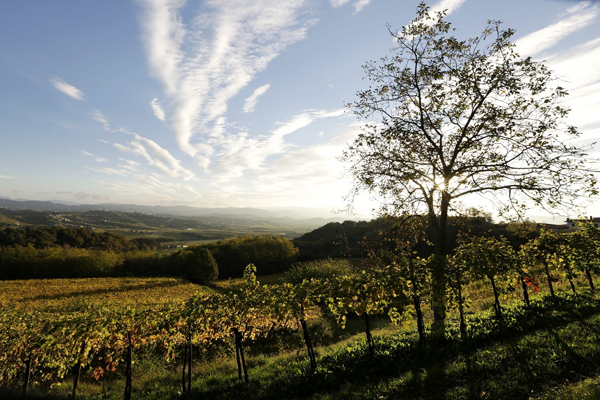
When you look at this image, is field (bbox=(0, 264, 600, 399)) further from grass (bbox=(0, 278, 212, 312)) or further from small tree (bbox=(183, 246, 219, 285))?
small tree (bbox=(183, 246, 219, 285))

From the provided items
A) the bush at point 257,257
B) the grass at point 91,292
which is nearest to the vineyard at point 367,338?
the grass at point 91,292

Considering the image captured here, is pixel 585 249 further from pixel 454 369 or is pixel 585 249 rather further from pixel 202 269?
pixel 202 269

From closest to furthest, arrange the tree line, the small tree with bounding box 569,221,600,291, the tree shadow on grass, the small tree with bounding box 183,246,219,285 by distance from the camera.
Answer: the tree shadow on grass
the small tree with bounding box 569,221,600,291
the tree line
the small tree with bounding box 183,246,219,285

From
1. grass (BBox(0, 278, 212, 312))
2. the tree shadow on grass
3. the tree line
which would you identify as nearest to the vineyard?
the tree shadow on grass

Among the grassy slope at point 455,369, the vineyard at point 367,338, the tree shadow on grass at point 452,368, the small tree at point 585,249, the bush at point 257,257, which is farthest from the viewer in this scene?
the bush at point 257,257

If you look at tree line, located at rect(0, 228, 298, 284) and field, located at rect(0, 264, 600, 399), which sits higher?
field, located at rect(0, 264, 600, 399)

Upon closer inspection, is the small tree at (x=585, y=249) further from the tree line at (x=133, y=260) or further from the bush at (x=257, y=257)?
the tree line at (x=133, y=260)

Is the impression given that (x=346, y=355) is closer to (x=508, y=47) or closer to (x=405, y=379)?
(x=405, y=379)

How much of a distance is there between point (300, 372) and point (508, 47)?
48.8 ft

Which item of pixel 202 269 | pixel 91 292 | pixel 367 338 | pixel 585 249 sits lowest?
pixel 91 292

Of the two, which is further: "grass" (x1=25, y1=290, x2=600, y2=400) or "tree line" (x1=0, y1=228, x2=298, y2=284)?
"tree line" (x1=0, y1=228, x2=298, y2=284)

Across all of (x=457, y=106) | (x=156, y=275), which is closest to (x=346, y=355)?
(x=457, y=106)

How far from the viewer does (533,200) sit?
9.55m

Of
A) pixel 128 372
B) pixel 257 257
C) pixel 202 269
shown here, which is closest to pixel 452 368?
pixel 128 372
